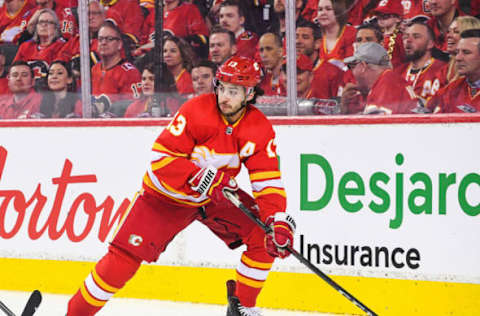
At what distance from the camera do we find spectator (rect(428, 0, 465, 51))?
3.75m

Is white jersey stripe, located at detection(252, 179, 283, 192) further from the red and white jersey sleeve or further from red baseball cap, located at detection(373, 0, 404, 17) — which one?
the red and white jersey sleeve

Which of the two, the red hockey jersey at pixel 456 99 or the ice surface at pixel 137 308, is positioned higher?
the red hockey jersey at pixel 456 99

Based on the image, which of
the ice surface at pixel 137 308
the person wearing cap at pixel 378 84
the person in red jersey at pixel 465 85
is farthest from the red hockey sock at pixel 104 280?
the person in red jersey at pixel 465 85

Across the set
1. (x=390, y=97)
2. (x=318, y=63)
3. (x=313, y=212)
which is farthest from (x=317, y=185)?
(x=318, y=63)

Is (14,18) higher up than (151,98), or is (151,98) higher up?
(14,18)

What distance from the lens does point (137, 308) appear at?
3.92m

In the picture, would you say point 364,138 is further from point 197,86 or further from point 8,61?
point 8,61

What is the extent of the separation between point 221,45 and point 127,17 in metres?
0.63

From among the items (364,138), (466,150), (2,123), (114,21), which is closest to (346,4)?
(364,138)

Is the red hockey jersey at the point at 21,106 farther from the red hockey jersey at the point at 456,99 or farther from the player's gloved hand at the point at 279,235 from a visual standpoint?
the red hockey jersey at the point at 456,99

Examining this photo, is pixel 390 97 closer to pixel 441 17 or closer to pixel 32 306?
pixel 441 17

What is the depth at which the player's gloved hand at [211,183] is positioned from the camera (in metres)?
2.94

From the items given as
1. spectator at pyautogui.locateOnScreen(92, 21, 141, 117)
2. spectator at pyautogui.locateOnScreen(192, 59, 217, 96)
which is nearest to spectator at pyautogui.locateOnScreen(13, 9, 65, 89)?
spectator at pyautogui.locateOnScreen(92, 21, 141, 117)

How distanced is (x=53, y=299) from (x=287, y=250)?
1706 mm
